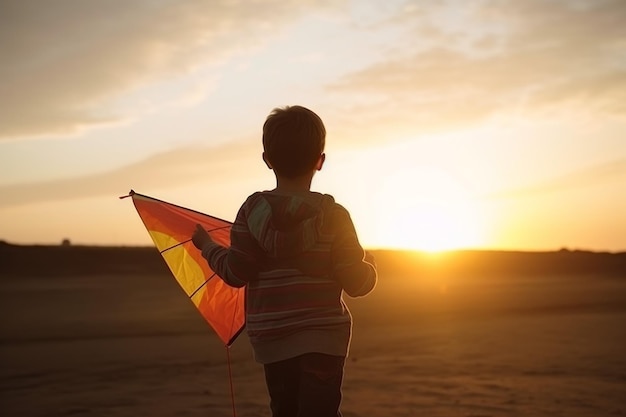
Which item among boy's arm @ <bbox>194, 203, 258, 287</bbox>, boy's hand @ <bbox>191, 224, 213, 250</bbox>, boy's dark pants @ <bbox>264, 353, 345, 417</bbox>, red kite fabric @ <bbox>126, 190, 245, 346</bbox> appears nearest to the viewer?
boy's dark pants @ <bbox>264, 353, 345, 417</bbox>

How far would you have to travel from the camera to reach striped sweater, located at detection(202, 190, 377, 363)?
348cm

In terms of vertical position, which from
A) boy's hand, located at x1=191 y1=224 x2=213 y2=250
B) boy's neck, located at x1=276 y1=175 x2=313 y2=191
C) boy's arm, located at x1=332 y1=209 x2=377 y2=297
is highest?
boy's neck, located at x1=276 y1=175 x2=313 y2=191

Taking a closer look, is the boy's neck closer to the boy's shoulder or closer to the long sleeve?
the boy's shoulder

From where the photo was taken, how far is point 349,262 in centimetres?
348

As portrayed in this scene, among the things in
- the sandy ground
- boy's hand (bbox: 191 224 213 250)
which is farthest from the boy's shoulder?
the sandy ground


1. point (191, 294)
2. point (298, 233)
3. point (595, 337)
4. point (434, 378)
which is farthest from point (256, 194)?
point (595, 337)

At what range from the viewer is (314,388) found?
135 inches

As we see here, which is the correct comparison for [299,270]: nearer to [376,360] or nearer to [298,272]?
[298,272]

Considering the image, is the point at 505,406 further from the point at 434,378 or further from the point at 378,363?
the point at 378,363

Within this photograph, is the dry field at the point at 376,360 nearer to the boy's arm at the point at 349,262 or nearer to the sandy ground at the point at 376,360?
the sandy ground at the point at 376,360

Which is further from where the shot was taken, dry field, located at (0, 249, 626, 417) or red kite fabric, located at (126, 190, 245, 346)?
dry field, located at (0, 249, 626, 417)

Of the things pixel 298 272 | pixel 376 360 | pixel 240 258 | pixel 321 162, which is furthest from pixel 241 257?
pixel 376 360

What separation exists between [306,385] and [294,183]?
33.5 inches

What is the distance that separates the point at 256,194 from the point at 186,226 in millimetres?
1120
